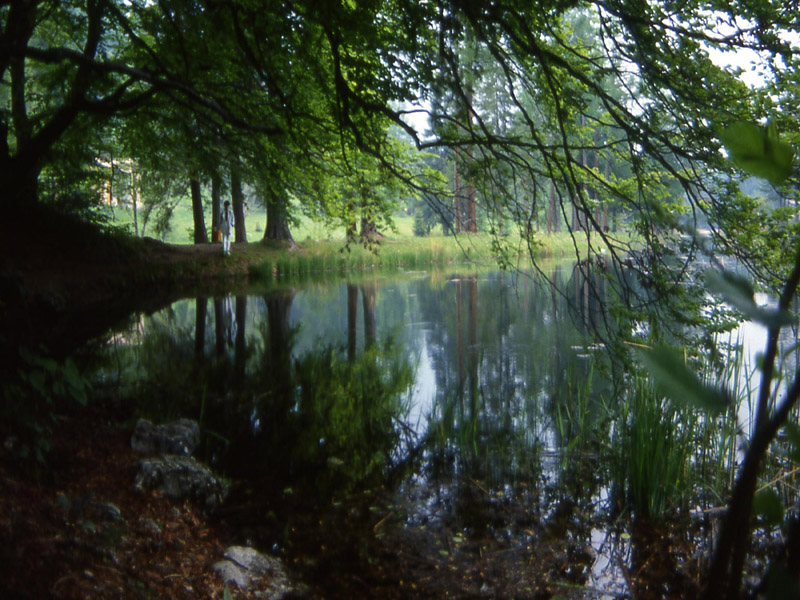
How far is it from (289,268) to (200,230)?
3.36 metres

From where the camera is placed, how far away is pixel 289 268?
2034 centimetres

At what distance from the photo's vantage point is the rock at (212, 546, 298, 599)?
3195 mm

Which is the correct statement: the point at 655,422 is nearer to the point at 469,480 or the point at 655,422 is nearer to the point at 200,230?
the point at 469,480

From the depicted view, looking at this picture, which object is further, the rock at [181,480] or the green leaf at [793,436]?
the rock at [181,480]

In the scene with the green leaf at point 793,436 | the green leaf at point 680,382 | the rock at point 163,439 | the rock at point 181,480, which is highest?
the green leaf at point 680,382

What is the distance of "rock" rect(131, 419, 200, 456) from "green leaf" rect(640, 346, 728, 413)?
477 cm

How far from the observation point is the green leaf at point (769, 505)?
1.65 ft

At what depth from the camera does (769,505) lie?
0.51 meters

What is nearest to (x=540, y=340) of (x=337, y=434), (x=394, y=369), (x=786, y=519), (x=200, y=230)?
(x=394, y=369)

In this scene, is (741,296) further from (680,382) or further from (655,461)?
(655,461)

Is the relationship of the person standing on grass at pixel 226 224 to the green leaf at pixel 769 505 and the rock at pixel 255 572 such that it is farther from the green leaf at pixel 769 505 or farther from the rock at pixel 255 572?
the green leaf at pixel 769 505

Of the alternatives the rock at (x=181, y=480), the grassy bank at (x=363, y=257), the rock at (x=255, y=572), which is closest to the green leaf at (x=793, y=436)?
the rock at (x=255, y=572)

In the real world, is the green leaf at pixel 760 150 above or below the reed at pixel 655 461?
above

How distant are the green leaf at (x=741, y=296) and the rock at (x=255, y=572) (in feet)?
10.2
